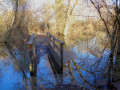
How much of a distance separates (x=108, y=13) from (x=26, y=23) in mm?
12270

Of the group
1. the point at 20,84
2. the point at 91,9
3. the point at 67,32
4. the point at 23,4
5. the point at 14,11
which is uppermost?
the point at 23,4

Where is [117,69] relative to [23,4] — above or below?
below

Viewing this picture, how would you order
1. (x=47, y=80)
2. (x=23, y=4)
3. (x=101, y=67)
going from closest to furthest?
(x=47, y=80) → (x=101, y=67) → (x=23, y=4)

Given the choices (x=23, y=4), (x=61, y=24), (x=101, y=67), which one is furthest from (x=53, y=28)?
(x=101, y=67)

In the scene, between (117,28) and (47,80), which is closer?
(47,80)

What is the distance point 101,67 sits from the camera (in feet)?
17.8

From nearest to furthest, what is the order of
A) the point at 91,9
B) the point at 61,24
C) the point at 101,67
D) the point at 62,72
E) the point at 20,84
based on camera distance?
the point at 20,84 < the point at 62,72 < the point at 101,67 < the point at 91,9 < the point at 61,24

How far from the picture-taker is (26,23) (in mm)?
16234

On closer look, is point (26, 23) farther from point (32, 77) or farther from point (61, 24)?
point (32, 77)

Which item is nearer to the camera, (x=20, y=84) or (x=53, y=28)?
(x=20, y=84)

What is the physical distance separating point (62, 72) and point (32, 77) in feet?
4.10

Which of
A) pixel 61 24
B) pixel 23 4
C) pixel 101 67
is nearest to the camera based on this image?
pixel 101 67

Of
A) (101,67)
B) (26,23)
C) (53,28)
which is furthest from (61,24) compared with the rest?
(101,67)

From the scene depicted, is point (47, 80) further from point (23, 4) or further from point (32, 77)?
point (23, 4)
